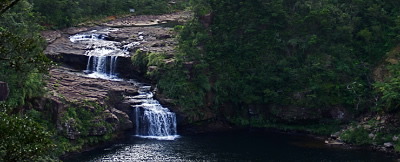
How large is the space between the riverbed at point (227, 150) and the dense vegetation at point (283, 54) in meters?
4.21

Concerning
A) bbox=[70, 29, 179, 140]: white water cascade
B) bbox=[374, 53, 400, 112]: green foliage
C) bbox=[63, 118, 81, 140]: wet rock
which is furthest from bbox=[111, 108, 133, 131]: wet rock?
bbox=[374, 53, 400, 112]: green foliage

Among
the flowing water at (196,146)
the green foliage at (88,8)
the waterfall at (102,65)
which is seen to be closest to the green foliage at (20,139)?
the flowing water at (196,146)

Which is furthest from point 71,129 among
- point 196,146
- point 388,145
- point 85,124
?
point 388,145

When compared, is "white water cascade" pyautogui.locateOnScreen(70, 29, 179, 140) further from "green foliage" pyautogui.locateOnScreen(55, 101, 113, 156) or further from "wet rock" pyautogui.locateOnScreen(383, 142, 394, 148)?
"wet rock" pyautogui.locateOnScreen(383, 142, 394, 148)

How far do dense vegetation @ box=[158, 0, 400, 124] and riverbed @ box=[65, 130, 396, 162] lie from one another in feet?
13.8

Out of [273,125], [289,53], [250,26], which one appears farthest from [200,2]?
[273,125]

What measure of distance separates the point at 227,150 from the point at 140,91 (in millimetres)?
12292

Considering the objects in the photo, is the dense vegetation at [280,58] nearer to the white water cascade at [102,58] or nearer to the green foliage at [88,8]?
the white water cascade at [102,58]

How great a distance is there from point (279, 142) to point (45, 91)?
70.4ft

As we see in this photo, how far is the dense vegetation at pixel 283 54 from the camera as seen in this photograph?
47094 millimetres

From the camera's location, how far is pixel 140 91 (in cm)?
4803

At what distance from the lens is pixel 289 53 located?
165 feet

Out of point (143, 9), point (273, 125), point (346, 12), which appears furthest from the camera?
point (143, 9)

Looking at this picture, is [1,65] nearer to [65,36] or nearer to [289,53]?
[65,36]
